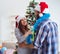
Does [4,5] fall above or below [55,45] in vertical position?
above

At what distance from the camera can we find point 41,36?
1.69 m

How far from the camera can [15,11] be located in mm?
5934

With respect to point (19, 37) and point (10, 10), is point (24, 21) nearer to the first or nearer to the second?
point (19, 37)

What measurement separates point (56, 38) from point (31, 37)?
0.27 meters

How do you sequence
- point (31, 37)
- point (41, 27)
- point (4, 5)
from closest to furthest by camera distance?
point (41, 27)
point (31, 37)
point (4, 5)

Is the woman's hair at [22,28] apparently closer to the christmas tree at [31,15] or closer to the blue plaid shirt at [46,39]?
the christmas tree at [31,15]

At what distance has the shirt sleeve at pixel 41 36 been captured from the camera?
1.68 m

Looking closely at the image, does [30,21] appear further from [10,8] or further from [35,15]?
[10,8]

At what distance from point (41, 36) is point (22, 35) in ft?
1.00

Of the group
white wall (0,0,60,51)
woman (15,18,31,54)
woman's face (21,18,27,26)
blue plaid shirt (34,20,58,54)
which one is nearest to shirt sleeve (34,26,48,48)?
blue plaid shirt (34,20,58,54)

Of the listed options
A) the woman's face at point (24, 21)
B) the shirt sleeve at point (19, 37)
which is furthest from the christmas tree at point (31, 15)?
the shirt sleeve at point (19, 37)

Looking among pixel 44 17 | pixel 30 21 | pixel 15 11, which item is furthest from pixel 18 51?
pixel 15 11

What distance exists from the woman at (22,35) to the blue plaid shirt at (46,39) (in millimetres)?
179

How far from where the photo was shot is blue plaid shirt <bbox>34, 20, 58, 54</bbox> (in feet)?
5.55
